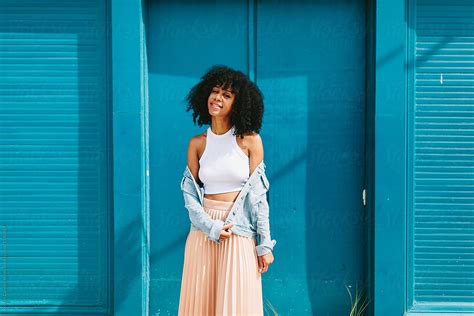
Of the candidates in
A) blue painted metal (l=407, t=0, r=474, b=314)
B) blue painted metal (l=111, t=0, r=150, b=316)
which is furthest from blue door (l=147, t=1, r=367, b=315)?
blue painted metal (l=407, t=0, r=474, b=314)

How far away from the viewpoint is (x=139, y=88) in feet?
16.6

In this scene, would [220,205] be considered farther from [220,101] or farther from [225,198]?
[220,101]

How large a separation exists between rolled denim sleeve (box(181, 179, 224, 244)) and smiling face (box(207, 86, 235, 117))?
56cm

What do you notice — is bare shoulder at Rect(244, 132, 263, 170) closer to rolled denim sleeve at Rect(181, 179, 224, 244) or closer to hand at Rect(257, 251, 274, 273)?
rolled denim sleeve at Rect(181, 179, 224, 244)

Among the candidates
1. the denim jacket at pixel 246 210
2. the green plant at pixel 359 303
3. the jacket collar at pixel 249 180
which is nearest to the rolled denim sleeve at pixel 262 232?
the denim jacket at pixel 246 210

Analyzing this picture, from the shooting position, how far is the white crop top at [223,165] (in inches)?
164

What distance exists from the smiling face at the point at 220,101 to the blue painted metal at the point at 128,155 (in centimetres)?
108

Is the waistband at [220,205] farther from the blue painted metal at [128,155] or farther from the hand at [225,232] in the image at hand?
the blue painted metal at [128,155]

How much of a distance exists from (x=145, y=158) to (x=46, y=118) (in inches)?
33.6

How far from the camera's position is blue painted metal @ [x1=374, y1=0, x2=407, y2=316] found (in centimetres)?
504

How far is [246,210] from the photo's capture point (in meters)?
4.22

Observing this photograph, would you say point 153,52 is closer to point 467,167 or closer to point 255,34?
point 255,34

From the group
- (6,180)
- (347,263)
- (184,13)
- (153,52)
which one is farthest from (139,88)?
(347,263)

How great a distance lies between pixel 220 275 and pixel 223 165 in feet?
2.27
